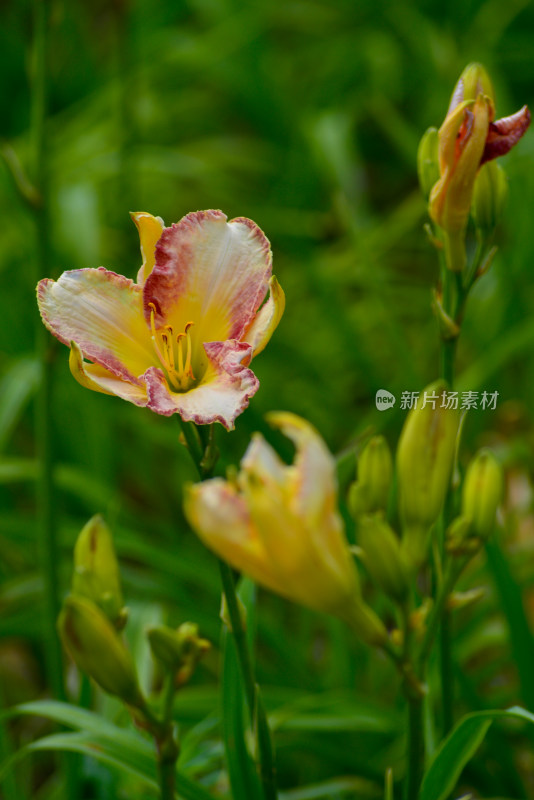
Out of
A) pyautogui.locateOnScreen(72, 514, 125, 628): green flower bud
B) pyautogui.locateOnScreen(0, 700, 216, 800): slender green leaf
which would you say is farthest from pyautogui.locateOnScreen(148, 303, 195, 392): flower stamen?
pyautogui.locateOnScreen(0, 700, 216, 800): slender green leaf

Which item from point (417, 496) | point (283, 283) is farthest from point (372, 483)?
point (283, 283)

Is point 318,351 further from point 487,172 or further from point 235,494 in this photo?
point 235,494

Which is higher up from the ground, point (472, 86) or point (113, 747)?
point (472, 86)

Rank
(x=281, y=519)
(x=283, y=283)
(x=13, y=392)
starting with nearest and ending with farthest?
1. (x=281, y=519)
2. (x=13, y=392)
3. (x=283, y=283)

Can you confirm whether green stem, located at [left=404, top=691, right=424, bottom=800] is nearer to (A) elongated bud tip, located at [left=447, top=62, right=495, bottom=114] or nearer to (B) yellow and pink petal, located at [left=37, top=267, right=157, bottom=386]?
(B) yellow and pink petal, located at [left=37, top=267, right=157, bottom=386]

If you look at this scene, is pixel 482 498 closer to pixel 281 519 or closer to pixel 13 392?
pixel 281 519

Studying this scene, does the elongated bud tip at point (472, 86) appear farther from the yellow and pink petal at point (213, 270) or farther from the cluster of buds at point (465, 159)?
the yellow and pink petal at point (213, 270)

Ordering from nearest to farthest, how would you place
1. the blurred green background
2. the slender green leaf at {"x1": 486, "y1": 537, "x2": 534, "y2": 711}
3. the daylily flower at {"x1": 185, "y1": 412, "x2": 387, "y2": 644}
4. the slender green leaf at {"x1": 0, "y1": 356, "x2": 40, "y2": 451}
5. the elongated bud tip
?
the daylily flower at {"x1": 185, "y1": 412, "x2": 387, "y2": 644} < the elongated bud tip < the slender green leaf at {"x1": 486, "y1": 537, "x2": 534, "y2": 711} < the blurred green background < the slender green leaf at {"x1": 0, "y1": 356, "x2": 40, "y2": 451}
